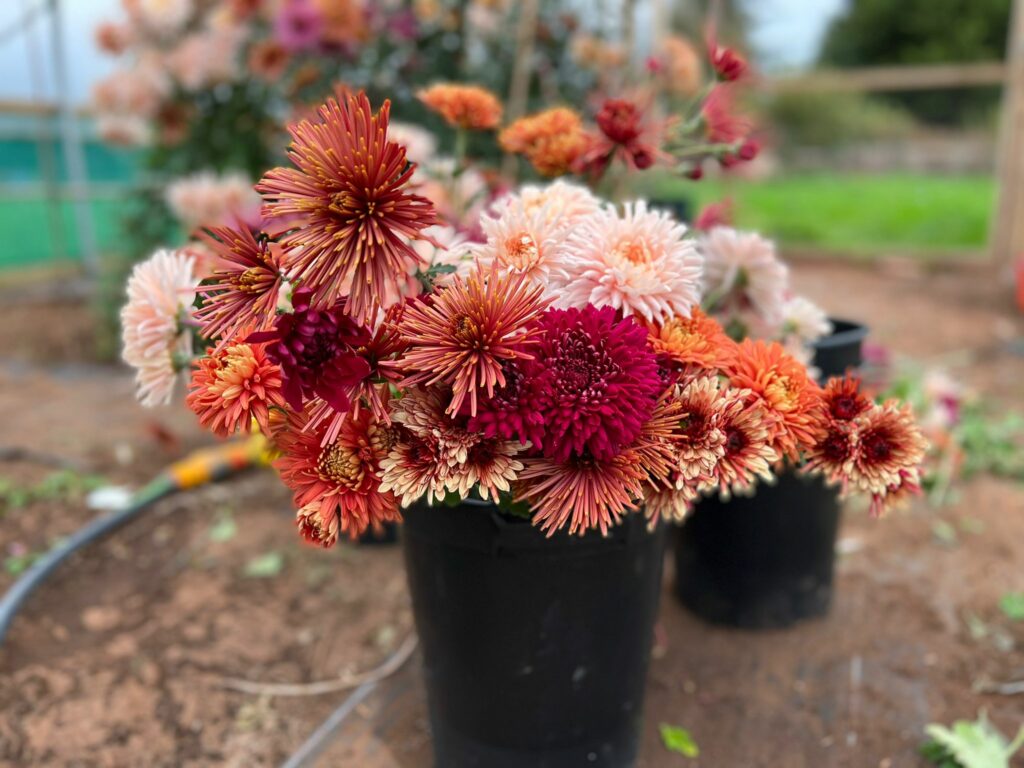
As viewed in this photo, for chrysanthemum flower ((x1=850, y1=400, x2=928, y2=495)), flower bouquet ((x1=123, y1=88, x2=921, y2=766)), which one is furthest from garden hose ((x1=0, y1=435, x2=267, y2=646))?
chrysanthemum flower ((x1=850, y1=400, x2=928, y2=495))

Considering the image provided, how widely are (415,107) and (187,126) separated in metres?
0.97

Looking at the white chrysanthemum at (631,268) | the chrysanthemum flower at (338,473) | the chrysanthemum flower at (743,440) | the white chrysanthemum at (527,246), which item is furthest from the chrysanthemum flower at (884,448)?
the chrysanthemum flower at (338,473)

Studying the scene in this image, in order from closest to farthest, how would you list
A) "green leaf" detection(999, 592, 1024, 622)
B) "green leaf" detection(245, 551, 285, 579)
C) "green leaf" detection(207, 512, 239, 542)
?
1. "green leaf" detection(999, 592, 1024, 622)
2. "green leaf" detection(245, 551, 285, 579)
3. "green leaf" detection(207, 512, 239, 542)

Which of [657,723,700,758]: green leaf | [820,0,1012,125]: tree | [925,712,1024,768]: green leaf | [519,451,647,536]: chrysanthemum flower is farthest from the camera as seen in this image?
[820,0,1012,125]: tree

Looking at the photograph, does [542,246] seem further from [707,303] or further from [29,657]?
[29,657]

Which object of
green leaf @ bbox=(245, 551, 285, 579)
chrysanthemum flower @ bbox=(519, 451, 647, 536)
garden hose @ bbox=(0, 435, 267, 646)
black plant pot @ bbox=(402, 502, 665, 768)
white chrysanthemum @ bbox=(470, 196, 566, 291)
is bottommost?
green leaf @ bbox=(245, 551, 285, 579)

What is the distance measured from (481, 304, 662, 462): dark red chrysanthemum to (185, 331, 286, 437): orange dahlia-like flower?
8.7 inches

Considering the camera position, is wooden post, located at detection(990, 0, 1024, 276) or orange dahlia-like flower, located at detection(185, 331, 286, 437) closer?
orange dahlia-like flower, located at detection(185, 331, 286, 437)

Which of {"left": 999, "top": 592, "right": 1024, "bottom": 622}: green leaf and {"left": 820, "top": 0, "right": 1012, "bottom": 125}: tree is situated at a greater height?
{"left": 820, "top": 0, "right": 1012, "bottom": 125}: tree

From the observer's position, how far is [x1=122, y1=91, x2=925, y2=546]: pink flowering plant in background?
2.30 feet

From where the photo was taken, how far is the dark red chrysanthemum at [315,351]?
0.68 meters

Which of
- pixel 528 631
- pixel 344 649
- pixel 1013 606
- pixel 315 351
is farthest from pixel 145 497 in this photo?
pixel 1013 606

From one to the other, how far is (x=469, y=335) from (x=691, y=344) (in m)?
0.29

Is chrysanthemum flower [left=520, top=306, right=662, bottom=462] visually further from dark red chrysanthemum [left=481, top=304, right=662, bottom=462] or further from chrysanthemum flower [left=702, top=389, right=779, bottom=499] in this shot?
chrysanthemum flower [left=702, top=389, right=779, bottom=499]
